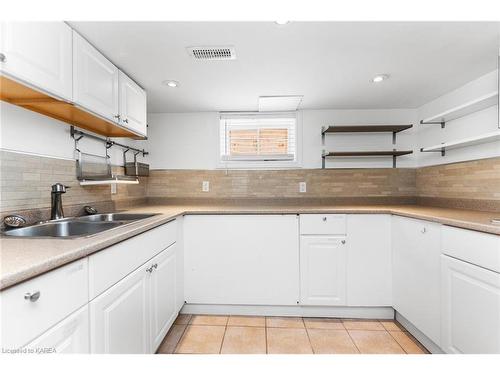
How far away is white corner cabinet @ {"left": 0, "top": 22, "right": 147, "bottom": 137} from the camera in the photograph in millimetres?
1051

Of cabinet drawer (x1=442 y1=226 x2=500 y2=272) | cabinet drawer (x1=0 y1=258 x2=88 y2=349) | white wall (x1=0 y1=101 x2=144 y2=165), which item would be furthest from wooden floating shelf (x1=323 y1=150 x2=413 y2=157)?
cabinet drawer (x1=0 y1=258 x2=88 y2=349)

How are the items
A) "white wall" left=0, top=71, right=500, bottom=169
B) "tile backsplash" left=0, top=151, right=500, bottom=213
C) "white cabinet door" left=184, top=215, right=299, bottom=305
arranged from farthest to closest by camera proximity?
"white wall" left=0, top=71, right=500, bottom=169, "white cabinet door" left=184, top=215, right=299, bottom=305, "tile backsplash" left=0, top=151, right=500, bottom=213

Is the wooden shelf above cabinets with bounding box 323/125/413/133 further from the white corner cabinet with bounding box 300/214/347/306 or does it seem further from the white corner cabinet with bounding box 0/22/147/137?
the white corner cabinet with bounding box 0/22/147/137

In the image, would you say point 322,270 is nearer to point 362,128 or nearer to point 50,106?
point 362,128

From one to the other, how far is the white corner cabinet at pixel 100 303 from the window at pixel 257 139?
132cm

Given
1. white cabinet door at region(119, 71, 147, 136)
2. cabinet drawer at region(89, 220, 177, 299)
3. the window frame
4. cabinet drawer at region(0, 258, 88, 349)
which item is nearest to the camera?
cabinet drawer at region(0, 258, 88, 349)

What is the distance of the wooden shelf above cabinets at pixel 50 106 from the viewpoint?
1145 millimetres

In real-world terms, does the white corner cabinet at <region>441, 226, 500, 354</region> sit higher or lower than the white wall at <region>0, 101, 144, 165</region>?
lower

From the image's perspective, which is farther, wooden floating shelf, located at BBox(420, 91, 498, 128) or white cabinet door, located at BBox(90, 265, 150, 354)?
Answer: wooden floating shelf, located at BBox(420, 91, 498, 128)

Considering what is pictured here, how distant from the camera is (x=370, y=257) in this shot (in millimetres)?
2139

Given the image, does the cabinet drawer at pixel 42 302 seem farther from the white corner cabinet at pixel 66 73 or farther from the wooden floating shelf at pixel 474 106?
the wooden floating shelf at pixel 474 106

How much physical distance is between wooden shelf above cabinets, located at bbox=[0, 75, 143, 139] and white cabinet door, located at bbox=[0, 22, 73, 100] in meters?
0.04
